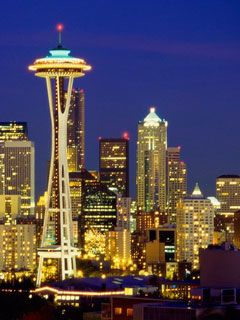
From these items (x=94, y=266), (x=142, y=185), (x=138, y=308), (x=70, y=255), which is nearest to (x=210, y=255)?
(x=138, y=308)

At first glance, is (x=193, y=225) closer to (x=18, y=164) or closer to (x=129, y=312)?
(x=18, y=164)

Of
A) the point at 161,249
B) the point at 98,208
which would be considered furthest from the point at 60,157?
the point at 98,208

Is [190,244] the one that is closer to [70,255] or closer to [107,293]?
[70,255]

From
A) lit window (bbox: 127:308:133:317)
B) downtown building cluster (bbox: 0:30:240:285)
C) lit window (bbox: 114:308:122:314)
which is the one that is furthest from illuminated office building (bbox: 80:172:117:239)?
lit window (bbox: 127:308:133:317)

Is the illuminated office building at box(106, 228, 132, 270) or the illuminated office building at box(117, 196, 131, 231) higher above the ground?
the illuminated office building at box(117, 196, 131, 231)

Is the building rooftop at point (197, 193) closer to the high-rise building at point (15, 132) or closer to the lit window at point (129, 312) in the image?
the high-rise building at point (15, 132)

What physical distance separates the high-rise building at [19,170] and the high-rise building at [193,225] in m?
14.3

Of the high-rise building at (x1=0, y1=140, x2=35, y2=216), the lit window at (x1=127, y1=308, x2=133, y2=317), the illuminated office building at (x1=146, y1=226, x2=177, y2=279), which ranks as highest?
the high-rise building at (x1=0, y1=140, x2=35, y2=216)

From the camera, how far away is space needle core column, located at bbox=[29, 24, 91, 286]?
102 m

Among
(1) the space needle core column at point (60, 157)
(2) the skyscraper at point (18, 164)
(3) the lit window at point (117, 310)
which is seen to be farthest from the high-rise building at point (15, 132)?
(3) the lit window at point (117, 310)

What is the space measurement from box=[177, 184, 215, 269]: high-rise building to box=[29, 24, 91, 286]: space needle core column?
18663 mm

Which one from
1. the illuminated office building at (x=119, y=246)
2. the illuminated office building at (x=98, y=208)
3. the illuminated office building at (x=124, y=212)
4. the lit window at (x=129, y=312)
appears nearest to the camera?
the lit window at (x=129, y=312)

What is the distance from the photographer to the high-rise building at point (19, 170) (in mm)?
150500

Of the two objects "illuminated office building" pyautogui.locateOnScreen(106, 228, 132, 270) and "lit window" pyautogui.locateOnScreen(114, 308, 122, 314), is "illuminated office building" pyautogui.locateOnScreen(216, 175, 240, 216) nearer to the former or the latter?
"illuminated office building" pyautogui.locateOnScreen(106, 228, 132, 270)
